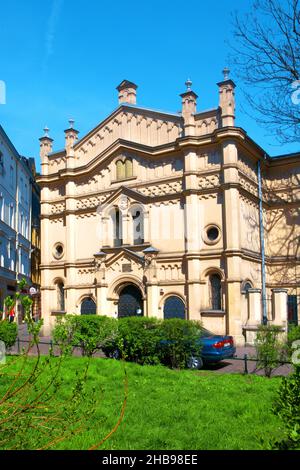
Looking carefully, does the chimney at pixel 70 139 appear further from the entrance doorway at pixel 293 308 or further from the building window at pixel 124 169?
the entrance doorway at pixel 293 308

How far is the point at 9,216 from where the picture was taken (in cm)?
4112

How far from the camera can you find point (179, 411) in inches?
370

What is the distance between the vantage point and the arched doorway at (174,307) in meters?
27.8

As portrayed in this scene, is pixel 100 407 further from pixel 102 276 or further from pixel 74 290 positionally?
pixel 74 290

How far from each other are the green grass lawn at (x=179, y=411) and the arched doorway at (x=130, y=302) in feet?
48.9

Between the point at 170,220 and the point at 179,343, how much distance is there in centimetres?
1306

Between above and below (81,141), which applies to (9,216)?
A: below

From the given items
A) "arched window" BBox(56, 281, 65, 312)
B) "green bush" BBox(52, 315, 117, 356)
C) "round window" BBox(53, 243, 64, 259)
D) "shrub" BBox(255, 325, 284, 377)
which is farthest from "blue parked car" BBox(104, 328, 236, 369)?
"round window" BBox(53, 243, 64, 259)

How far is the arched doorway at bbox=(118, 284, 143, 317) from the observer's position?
29453 mm

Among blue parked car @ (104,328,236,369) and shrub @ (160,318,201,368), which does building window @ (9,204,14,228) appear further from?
shrub @ (160,318,201,368)

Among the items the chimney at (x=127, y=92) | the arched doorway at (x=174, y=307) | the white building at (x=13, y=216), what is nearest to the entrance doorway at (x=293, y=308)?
the arched doorway at (x=174, y=307)

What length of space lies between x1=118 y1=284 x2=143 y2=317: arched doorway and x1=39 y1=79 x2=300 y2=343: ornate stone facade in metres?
0.07
